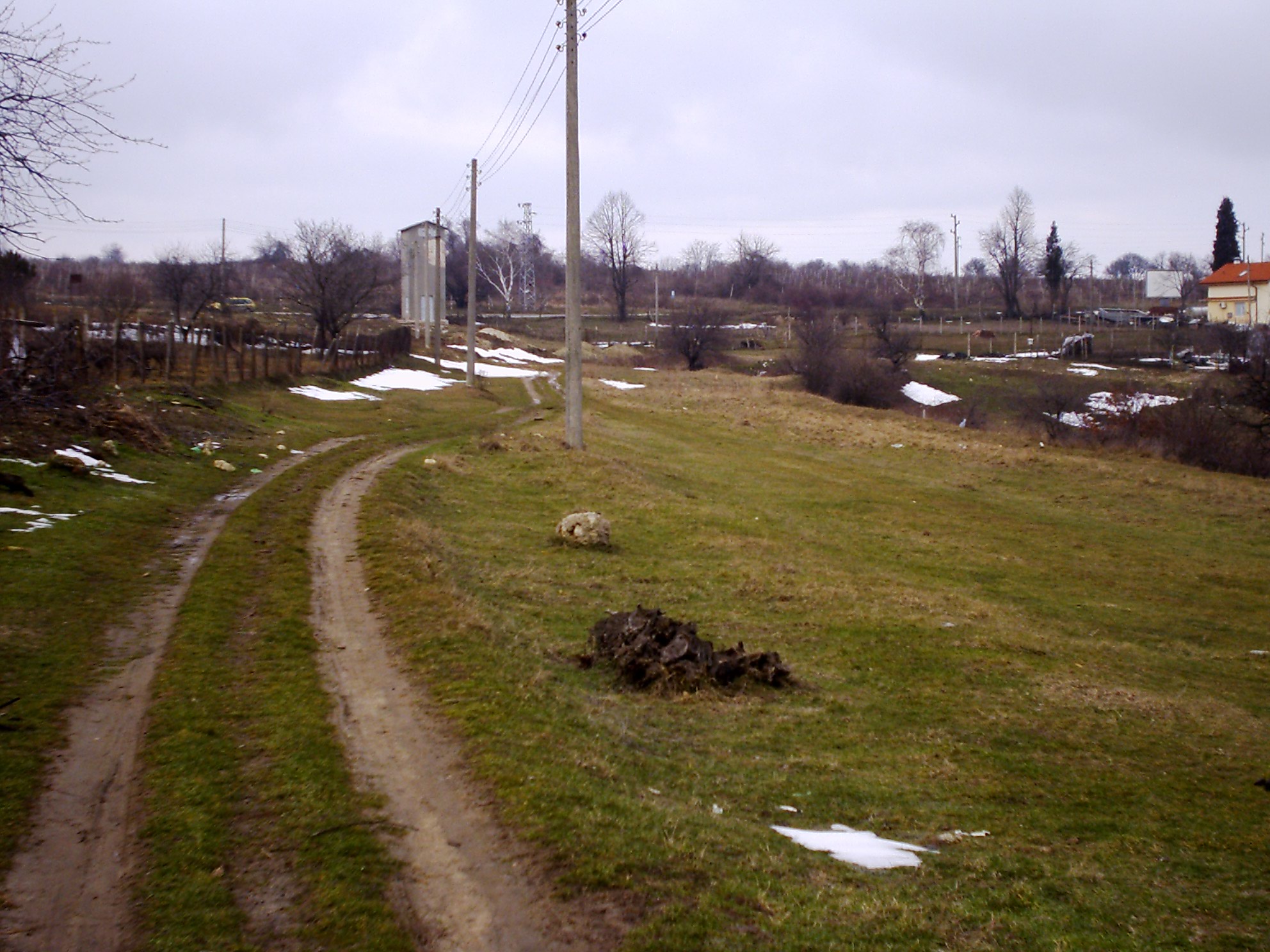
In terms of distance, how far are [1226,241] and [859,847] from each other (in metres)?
120

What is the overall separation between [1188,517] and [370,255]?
4559 centimetres

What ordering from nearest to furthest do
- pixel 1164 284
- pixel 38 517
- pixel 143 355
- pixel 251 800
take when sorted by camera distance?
pixel 251 800
pixel 38 517
pixel 143 355
pixel 1164 284

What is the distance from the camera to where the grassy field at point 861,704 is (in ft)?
16.5

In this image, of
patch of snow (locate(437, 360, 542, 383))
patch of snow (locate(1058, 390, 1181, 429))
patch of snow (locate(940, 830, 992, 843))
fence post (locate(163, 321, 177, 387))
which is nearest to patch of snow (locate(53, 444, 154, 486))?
fence post (locate(163, 321, 177, 387))

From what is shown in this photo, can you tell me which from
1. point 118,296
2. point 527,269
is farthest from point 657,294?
point 118,296

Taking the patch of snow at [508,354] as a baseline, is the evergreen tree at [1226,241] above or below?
above

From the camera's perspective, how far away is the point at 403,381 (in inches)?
1657

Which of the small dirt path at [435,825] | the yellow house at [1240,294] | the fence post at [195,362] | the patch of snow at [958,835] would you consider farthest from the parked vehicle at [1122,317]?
the small dirt path at [435,825]

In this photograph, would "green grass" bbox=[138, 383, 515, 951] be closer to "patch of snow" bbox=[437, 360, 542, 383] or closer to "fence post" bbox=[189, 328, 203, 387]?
"fence post" bbox=[189, 328, 203, 387]

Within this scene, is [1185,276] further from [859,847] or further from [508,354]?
[859,847]

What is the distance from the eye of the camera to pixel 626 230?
11381 centimetres

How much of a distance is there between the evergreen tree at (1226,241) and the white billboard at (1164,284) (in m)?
19.3

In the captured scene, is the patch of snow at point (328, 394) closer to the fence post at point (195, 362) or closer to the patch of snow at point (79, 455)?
the fence post at point (195, 362)

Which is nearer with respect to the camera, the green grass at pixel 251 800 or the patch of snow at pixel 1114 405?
the green grass at pixel 251 800
